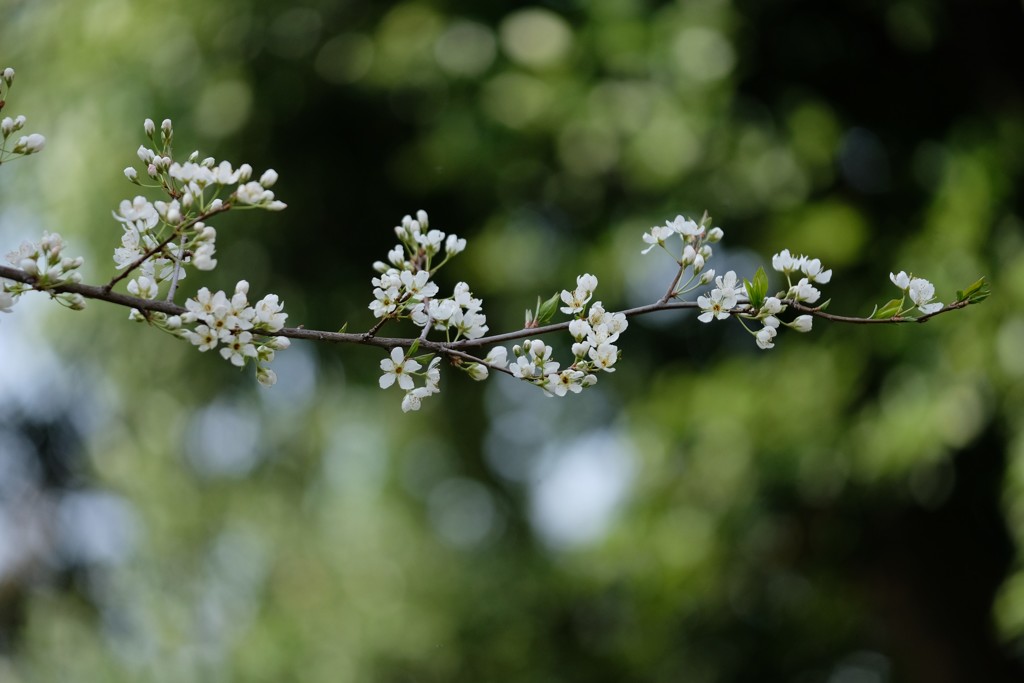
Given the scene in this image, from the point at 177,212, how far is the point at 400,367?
284 millimetres

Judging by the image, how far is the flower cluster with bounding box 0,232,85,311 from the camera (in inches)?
40.0

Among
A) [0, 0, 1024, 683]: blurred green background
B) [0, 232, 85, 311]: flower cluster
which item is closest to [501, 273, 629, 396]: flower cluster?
[0, 232, 85, 311]: flower cluster

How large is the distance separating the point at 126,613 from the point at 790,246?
4.54 meters

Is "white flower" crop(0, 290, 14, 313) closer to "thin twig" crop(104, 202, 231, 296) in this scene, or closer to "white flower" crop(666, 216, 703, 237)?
"thin twig" crop(104, 202, 231, 296)

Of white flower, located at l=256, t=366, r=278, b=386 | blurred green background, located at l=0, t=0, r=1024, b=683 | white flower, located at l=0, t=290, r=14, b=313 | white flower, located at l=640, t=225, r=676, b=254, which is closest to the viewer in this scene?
white flower, located at l=0, t=290, r=14, b=313

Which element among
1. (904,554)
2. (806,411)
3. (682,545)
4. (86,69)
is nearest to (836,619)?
(904,554)

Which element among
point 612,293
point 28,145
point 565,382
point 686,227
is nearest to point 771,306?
point 686,227

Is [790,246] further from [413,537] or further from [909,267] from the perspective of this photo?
[413,537]

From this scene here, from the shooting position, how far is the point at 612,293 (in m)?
3.80

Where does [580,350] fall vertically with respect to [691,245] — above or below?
below

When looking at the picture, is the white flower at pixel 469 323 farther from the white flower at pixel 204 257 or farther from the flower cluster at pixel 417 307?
the white flower at pixel 204 257

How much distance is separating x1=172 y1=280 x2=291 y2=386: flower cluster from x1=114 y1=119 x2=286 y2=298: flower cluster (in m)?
0.04

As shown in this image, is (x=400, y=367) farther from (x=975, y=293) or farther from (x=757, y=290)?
(x=975, y=293)

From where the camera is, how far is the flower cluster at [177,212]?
3.54 feet
